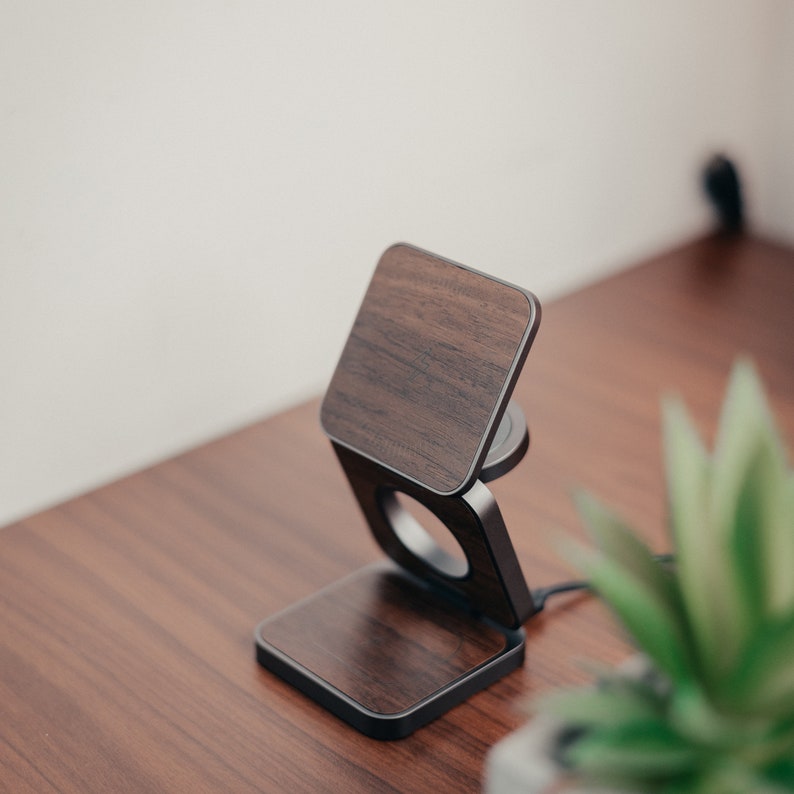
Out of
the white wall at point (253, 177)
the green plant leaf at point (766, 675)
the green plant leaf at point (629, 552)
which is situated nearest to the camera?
the green plant leaf at point (766, 675)

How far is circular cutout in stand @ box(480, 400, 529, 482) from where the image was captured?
60.9 inches

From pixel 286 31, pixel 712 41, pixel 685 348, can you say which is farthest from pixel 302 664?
pixel 712 41

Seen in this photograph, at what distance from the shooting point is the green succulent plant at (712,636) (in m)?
0.86

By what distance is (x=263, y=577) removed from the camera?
75.7 inches

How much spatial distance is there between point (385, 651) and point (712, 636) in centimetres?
83

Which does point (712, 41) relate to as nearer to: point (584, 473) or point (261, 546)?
point (584, 473)

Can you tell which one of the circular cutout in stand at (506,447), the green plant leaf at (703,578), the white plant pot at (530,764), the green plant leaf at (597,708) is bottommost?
the circular cutout in stand at (506,447)

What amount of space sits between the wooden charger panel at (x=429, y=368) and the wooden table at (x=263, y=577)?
1.21ft

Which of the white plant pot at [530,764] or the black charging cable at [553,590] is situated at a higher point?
the white plant pot at [530,764]

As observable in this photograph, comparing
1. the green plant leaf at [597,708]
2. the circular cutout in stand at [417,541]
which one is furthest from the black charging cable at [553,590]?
the green plant leaf at [597,708]

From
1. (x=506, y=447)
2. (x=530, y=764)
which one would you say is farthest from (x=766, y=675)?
(x=506, y=447)

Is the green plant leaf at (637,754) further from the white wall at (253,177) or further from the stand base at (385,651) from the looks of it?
the white wall at (253,177)

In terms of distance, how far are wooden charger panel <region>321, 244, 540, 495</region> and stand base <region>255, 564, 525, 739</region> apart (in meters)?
0.27

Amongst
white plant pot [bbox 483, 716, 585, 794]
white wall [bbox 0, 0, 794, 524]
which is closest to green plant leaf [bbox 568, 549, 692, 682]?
white plant pot [bbox 483, 716, 585, 794]
